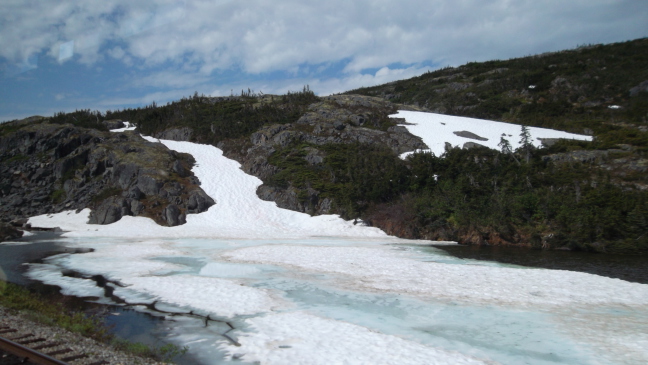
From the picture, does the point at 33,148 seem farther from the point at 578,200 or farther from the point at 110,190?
the point at 578,200

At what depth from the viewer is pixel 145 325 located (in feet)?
30.9

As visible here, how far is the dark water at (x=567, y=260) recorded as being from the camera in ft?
49.0

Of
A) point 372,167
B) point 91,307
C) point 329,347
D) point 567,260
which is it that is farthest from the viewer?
point 372,167

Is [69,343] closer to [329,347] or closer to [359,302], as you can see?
[329,347]

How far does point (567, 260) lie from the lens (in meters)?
17.6

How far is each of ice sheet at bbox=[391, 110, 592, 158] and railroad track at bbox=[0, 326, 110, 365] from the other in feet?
103

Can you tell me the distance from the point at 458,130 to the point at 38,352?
136 feet

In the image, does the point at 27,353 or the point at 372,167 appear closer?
the point at 27,353

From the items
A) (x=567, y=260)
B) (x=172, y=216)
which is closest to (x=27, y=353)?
(x=567, y=260)

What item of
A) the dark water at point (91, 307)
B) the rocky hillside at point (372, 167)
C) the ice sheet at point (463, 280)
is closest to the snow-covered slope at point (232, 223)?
the rocky hillside at point (372, 167)

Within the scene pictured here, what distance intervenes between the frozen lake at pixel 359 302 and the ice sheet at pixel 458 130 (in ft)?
64.2

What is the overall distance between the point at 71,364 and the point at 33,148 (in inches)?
1579

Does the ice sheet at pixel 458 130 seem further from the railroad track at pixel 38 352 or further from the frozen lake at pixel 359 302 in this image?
the railroad track at pixel 38 352

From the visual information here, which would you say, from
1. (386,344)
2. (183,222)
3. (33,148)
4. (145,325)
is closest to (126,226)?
(183,222)
